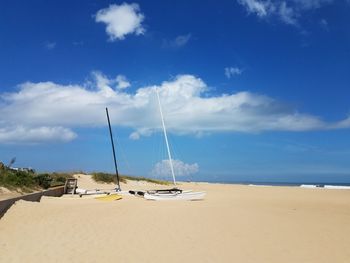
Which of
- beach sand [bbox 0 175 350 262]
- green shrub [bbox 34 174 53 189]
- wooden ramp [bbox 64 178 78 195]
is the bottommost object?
beach sand [bbox 0 175 350 262]

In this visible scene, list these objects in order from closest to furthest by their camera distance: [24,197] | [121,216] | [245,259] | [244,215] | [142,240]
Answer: [245,259]
[142,240]
[121,216]
[244,215]
[24,197]

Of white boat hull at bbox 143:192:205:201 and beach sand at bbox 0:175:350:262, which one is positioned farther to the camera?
white boat hull at bbox 143:192:205:201

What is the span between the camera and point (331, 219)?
2084 centimetres

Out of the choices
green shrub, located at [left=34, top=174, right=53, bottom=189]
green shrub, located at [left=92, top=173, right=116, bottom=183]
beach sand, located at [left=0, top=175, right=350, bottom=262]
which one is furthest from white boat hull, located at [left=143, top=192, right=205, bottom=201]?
green shrub, located at [left=92, top=173, right=116, bottom=183]

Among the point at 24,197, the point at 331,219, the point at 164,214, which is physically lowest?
the point at 331,219

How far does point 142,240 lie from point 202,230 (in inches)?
111

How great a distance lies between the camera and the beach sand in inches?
468

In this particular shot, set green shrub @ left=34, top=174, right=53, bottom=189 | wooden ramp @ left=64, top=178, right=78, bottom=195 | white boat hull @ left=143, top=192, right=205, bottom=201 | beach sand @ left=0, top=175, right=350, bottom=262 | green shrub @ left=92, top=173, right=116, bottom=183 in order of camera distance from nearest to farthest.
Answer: beach sand @ left=0, top=175, right=350, bottom=262 → white boat hull @ left=143, top=192, right=205, bottom=201 → green shrub @ left=34, top=174, right=53, bottom=189 → wooden ramp @ left=64, top=178, right=78, bottom=195 → green shrub @ left=92, top=173, right=116, bottom=183

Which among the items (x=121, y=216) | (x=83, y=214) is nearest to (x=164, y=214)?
(x=121, y=216)

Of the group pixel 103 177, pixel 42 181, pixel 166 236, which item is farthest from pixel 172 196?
pixel 103 177

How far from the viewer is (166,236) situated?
1459cm

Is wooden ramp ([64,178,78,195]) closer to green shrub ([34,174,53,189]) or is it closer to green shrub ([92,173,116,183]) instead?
green shrub ([34,174,53,189])

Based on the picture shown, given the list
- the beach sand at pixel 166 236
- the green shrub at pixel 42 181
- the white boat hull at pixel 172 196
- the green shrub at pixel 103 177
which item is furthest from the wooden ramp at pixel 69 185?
the green shrub at pixel 103 177

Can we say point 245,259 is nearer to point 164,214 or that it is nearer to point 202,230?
point 202,230
